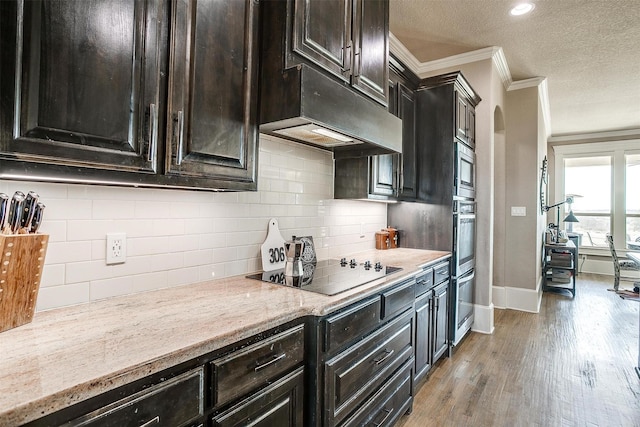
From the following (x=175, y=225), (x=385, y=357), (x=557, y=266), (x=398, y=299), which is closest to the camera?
(x=175, y=225)

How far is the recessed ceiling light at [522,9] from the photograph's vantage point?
111 inches

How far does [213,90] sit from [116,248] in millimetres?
759

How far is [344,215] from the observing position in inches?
109

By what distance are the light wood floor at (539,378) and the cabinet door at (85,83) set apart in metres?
2.19

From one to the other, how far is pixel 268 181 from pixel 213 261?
596mm

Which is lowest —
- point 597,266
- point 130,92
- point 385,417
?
point 385,417

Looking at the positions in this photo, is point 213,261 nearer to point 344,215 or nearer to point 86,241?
point 86,241

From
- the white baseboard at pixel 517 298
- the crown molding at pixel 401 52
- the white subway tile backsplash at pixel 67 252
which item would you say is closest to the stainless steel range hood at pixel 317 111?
the white subway tile backsplash at pixel 67 252

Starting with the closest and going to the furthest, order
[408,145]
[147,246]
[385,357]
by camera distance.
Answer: [147,246] < [385,357] < [408,145]

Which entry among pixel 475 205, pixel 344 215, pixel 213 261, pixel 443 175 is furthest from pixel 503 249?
pixel 213 261

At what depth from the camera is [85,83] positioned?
98cm

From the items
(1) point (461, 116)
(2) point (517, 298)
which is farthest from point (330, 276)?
(2) point (517, 298)

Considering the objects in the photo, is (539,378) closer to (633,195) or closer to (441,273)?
(441,273)

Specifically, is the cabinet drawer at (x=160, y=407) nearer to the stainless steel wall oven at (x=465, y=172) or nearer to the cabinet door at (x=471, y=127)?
the stainless steel wall oven at (x=465, y=172)
